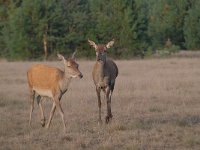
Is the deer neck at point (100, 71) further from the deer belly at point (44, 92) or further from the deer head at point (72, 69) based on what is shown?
the deer head at point (72, 69)

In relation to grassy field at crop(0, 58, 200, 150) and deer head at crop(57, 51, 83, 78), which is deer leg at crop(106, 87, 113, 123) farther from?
deer head at crop(57, 51, 83, 78)

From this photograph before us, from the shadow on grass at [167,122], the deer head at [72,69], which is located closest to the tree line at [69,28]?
the shadow on grass at [167,122]

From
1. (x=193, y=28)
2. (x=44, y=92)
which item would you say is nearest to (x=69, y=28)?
(x=193, y=28)

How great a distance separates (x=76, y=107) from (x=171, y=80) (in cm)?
919

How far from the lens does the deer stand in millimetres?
13078

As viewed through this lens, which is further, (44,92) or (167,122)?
(167,122)

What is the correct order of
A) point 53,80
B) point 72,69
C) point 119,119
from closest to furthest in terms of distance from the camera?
point 72,69, point 53,80, point 119,119

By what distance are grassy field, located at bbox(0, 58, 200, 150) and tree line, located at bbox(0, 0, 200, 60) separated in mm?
26875

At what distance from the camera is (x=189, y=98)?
18922mm

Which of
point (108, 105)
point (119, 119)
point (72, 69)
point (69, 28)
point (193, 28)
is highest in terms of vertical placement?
point (72, 69)

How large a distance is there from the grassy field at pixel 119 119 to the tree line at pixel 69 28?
2687 centimetres

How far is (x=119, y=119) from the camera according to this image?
14.9 metres

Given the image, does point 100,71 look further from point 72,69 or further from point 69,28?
point 69,28

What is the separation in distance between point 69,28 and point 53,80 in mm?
39697
